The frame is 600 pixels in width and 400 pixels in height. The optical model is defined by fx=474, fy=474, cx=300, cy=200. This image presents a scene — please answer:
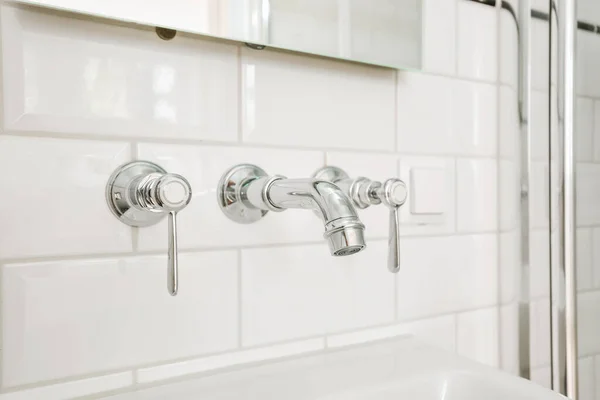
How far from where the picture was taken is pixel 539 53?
2.49 feet

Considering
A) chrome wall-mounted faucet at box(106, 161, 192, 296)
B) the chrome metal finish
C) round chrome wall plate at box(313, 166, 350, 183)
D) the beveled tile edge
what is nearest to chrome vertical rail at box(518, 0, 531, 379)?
the chrome metal finish

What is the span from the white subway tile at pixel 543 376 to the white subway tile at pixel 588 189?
0.25 meters

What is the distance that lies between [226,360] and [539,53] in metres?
0.67

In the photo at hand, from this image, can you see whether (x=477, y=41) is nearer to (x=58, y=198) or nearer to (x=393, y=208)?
(x=393, y=208)

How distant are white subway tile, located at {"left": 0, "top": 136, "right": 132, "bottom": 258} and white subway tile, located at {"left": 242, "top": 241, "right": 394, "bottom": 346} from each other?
17 cm

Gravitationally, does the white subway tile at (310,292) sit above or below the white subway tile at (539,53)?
below

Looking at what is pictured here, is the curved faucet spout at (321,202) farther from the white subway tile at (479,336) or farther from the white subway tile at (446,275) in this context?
the white subway tile at (479,336)

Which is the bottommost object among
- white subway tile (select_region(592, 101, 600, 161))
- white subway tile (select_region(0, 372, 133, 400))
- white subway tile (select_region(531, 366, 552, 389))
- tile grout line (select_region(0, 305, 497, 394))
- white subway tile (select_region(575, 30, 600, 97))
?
white subway tile (select_region(531, 366, 552, 389))

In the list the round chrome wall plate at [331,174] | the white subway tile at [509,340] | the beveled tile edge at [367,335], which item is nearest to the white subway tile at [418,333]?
the beveled tile edge at [367,335]

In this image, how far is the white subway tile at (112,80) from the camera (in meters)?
0.46

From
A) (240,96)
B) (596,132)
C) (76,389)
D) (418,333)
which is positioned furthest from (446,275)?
(76,389)

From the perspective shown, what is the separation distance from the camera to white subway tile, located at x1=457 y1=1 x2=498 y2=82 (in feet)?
2.51

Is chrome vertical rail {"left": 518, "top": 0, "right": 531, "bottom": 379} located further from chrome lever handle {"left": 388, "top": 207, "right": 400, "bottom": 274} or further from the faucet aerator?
the faucet aerator

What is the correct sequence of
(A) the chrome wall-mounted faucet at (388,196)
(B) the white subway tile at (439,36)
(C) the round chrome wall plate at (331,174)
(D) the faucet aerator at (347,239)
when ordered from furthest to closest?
(B) the white subway tile at (439,36) → (C) the round chrome wall plate at (331,174) → (A) the chrome wall-mounted faucet at (388,196) → (D) the faucet aerator at (347,239)
